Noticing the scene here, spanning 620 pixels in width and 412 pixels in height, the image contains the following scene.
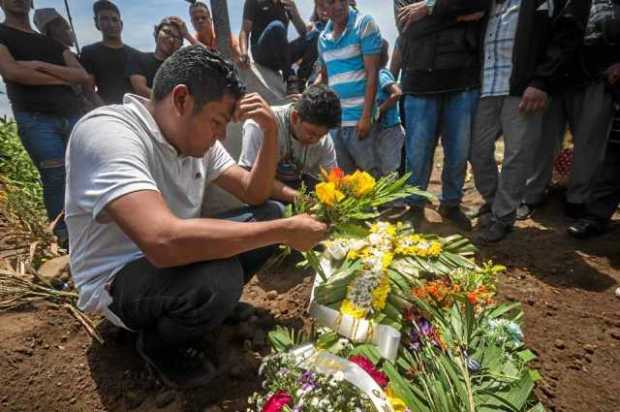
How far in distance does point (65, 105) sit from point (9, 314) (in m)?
1.67

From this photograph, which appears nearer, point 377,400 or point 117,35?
point 377,400

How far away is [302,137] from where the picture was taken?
2.71 m

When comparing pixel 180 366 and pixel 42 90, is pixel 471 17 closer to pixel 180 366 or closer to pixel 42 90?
pixel 180 366

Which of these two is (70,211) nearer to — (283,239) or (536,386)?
(283,239)

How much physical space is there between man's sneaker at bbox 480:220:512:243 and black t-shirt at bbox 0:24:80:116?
3.49 meters

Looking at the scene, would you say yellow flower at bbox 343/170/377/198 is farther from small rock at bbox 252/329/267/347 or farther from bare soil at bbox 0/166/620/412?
small rock at bbox 252/329/267/347

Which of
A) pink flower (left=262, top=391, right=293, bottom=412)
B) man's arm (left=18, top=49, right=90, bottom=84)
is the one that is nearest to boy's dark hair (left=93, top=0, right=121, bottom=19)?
man's arm (left=18, top=49, right=90, bottom=84)

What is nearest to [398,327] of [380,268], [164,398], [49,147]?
[380,268]

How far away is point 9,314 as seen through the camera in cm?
214

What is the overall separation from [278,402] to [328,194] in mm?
981

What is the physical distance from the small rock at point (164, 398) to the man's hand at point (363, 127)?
2609mm

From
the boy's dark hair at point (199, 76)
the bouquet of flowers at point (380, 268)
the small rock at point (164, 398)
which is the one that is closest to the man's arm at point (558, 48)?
the bouquet of flowers at point (380, 268)

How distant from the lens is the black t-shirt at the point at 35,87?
271cm

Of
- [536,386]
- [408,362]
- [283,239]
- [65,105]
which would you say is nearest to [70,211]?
[283,239]
